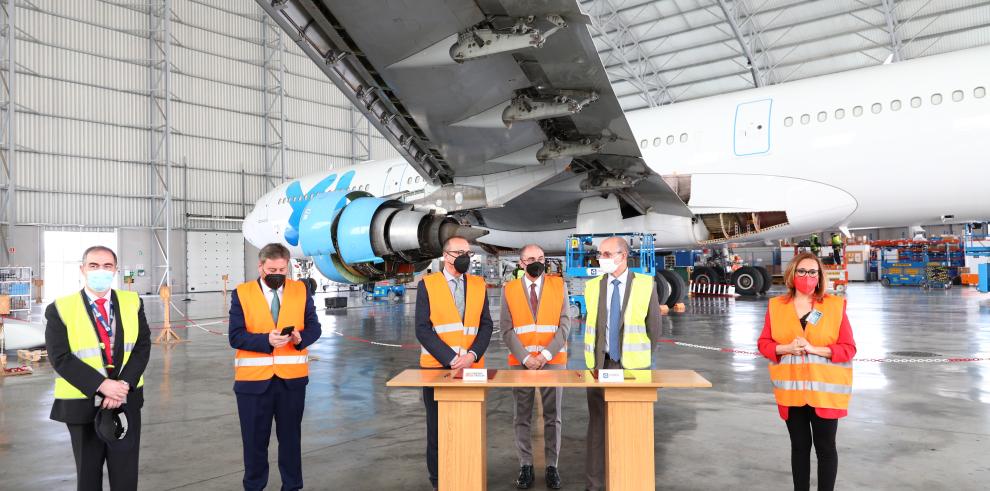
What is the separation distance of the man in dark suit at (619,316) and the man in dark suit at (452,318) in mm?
Answer: 686

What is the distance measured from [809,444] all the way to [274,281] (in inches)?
117

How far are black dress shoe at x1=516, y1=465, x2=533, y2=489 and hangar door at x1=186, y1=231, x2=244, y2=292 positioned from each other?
30.3 meters

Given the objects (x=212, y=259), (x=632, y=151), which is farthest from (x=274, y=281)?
(x=212, y=259)

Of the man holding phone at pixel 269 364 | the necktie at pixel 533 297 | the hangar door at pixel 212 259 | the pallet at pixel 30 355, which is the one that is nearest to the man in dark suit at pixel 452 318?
the necktie at pixel 533 297

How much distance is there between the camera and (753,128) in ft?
32.0

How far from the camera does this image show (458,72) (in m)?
6.49

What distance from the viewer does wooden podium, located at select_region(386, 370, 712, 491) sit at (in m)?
3.18

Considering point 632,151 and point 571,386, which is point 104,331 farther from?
point 632,151

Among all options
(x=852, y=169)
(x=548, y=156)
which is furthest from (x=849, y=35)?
(x=548, y=156)

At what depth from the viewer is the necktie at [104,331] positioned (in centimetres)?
311

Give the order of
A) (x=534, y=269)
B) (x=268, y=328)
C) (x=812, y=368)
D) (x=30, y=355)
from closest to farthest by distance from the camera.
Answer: (x=812, y=368)
(x=268, y=328)
(x=534, y=269)
(x=30, y=355)

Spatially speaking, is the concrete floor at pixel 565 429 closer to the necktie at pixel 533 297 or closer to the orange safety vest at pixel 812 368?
the orange safety vest at pixel 812 368

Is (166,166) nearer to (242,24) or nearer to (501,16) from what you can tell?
(242,24)

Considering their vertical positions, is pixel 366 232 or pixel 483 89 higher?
pixel 483 89
